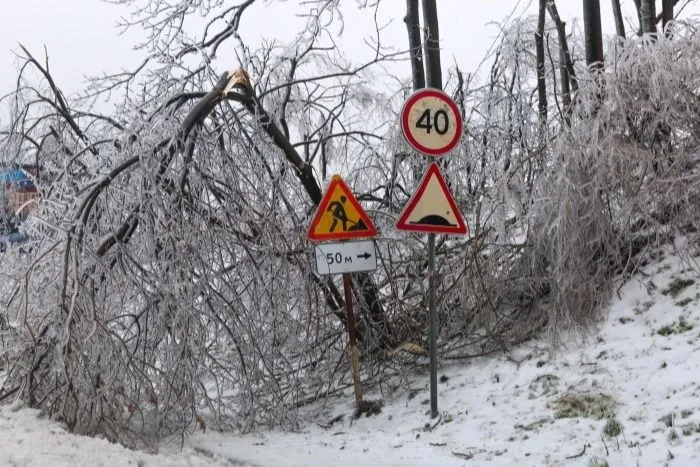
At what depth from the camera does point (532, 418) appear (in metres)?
6.51

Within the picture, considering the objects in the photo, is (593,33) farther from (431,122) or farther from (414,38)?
(431,122)

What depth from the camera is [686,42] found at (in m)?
7.93

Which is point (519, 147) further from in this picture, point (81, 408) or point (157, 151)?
point (81, 408)

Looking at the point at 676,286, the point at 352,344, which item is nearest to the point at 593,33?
the point at 676,286

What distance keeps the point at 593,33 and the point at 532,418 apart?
541 cm

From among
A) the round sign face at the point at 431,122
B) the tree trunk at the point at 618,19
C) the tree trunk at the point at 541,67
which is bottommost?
the round sign face at the point at 431,122

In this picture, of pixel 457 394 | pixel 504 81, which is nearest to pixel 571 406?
pixel 457 394

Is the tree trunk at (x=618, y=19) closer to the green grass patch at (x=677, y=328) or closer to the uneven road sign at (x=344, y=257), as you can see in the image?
the green grass patch at (x=677, y=328)

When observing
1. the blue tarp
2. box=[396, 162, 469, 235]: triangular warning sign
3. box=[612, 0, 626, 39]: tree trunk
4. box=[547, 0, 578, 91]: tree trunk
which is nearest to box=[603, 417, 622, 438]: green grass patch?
box=[396, 162, 469, 235]: triangular warning sign

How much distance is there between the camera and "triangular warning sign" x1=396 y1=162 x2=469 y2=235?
23.8ft

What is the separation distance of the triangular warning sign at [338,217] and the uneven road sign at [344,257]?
0.33ft

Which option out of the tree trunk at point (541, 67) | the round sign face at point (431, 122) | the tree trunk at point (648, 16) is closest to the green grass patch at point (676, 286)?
the round sign face at point (431, 122)

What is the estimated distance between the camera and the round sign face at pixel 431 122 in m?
7.22

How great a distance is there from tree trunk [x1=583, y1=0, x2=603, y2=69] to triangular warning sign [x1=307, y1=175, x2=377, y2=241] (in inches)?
157
